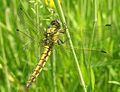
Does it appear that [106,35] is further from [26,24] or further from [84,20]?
[26,24]

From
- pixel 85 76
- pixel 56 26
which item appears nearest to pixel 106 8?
pixel 85 76

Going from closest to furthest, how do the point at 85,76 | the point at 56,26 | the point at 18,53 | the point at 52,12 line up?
the point at 52,12 → the point at 56,26 → the point at 85,76 → the point at 18,53

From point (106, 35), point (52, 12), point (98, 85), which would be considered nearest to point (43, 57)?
point (52, 12)

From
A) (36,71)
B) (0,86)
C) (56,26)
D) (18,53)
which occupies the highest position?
(56,26)

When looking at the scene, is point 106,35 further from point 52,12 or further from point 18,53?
point 52,12

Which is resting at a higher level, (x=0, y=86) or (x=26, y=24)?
(x=26, y=24)

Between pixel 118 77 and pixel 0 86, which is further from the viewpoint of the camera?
pixel 0 86

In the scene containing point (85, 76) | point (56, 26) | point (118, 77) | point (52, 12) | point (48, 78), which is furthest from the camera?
point (118, 77)
